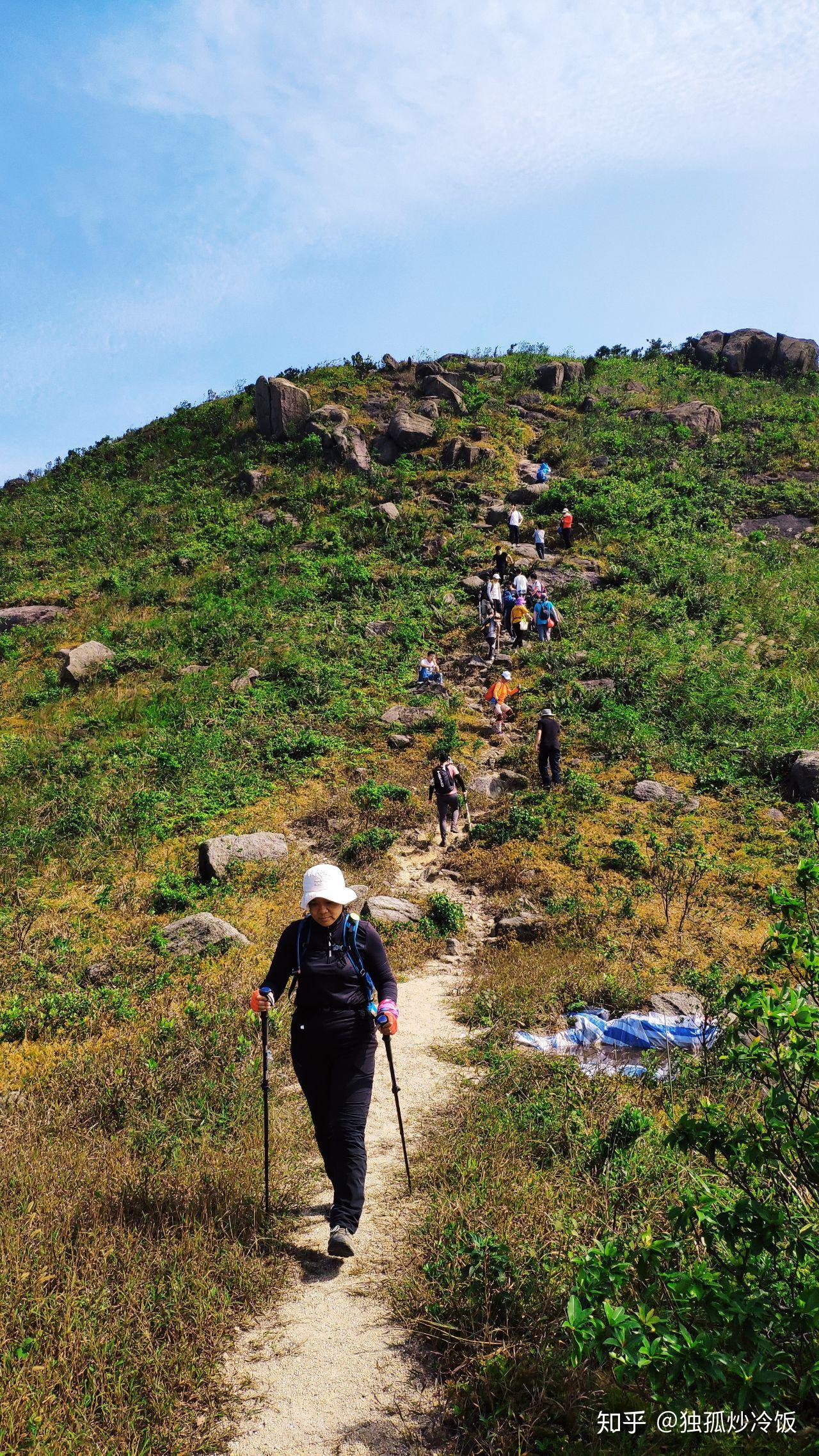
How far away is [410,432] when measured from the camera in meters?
32.8

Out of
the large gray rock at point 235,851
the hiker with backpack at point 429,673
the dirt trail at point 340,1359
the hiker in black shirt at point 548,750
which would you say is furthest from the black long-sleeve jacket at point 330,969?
the hiker with backpack at point 429,673

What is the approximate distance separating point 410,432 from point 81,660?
18.6 metres

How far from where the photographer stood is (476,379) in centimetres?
3966

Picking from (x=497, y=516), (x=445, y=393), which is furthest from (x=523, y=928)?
(x=445, y=393)

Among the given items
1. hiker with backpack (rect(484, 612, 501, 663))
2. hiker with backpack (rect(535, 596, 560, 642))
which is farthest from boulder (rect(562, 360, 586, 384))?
hiker with backpack (rect(484, 612, 501, 663))

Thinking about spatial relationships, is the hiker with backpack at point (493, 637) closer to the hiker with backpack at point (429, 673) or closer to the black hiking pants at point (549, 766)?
the hiker with backpack at point (429, 673)

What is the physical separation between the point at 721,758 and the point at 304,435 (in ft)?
80.9

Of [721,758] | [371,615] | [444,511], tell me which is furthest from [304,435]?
[721,758]

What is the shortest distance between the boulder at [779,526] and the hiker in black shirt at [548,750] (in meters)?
17.5

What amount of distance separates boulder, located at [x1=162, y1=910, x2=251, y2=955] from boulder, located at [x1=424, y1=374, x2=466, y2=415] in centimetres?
3192

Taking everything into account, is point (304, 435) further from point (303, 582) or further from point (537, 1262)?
point (537, 1262)

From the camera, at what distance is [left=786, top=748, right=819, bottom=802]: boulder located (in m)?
13.7

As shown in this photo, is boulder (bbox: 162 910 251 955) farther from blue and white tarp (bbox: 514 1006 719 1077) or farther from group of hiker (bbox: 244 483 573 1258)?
group of hiker (bbox: 244 483 573 1258)

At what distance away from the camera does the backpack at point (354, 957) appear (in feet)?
15.2
